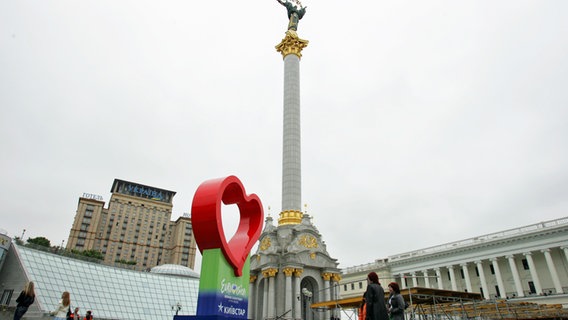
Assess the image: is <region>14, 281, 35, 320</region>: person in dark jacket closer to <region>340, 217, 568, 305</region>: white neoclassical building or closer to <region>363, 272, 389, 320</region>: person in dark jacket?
<region>363, 272, 389, 320</region>: person in dark jacket

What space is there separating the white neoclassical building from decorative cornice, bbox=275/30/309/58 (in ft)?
87.3

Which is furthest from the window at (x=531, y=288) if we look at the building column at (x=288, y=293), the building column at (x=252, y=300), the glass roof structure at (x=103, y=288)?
the glass roof structure at (x=103, y=288)

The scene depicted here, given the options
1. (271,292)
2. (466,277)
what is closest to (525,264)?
(466,277)

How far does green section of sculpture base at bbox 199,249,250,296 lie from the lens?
54.9 ft

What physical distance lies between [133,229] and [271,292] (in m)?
103

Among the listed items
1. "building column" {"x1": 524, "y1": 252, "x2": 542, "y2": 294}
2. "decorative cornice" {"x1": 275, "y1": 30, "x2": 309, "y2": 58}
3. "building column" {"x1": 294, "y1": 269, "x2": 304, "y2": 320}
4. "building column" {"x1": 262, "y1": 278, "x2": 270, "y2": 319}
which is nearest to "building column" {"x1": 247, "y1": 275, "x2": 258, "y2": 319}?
"building column" {"x1": 262, "y1": 278, "x2": 270, "y2": 319}

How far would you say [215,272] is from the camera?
16891 millimetres

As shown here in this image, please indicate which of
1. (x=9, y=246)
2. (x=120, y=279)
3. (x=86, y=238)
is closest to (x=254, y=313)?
(x=120, y=279)

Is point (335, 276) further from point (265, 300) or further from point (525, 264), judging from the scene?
point (525, 264)

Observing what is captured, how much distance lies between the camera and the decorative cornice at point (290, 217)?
116 feet

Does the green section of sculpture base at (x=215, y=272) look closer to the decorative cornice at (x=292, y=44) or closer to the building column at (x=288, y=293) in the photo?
the building column at (x=288, y=293)

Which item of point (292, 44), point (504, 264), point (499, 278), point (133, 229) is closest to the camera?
point (292, 44)

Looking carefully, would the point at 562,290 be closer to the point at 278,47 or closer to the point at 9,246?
the point at 278,47

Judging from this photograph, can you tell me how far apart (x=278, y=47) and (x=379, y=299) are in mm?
39686
